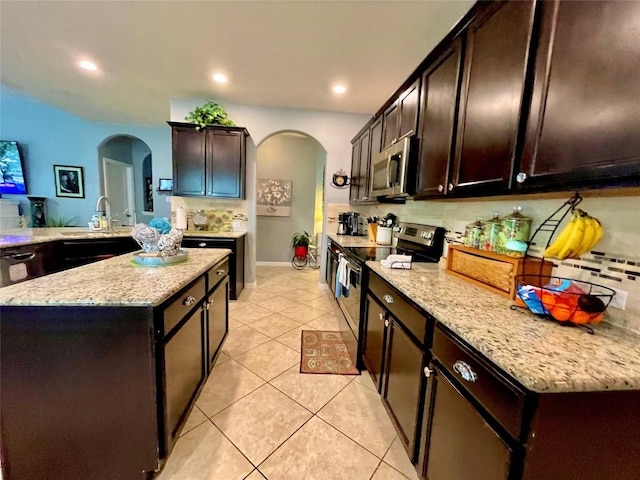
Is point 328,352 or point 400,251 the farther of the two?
point 400,251

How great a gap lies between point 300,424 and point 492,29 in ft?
7.56

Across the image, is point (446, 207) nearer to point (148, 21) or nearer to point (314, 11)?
point (314, 11)

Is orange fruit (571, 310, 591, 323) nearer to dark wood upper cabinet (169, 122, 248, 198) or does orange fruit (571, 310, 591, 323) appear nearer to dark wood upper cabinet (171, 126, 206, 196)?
dark wood upper cabinet (169, 122, 248, 198)

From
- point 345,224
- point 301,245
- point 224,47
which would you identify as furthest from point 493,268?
point 301,245

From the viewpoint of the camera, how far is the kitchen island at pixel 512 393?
611mm

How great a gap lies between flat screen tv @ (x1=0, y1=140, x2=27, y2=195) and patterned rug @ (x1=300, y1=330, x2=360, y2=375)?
19.0 ft

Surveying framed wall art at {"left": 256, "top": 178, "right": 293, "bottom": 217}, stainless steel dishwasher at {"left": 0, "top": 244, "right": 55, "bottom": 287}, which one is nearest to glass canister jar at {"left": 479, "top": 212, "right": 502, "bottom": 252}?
stainless steel dishwasher at {"left": 0, "top": 244, "right": 55, "bottom": 287}

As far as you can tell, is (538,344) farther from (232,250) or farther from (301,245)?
(301,245)

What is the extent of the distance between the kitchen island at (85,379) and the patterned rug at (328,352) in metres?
1.16

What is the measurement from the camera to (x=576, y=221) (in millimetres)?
921

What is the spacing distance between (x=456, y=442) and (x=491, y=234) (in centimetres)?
100

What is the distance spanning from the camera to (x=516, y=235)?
1.22m

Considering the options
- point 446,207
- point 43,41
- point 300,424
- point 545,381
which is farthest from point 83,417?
point 43,41

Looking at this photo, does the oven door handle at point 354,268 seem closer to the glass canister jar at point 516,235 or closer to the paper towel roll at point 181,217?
the glass canister jar at point 516,235
